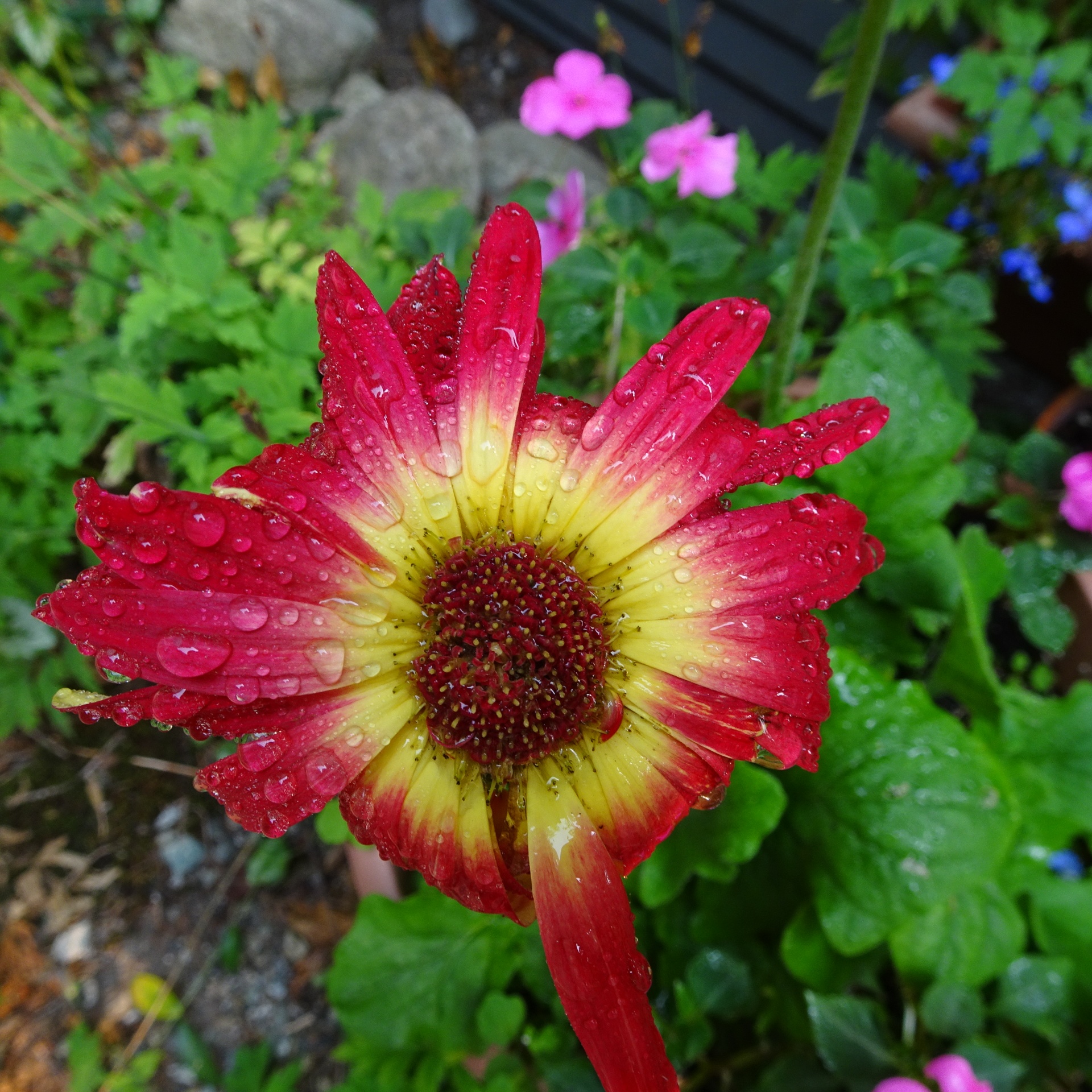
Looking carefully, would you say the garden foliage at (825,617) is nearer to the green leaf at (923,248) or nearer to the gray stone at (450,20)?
the green leaf at (923,248)

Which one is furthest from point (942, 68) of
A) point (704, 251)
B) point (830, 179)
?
point (830, 179)

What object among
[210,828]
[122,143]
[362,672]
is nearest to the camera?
[362,672]

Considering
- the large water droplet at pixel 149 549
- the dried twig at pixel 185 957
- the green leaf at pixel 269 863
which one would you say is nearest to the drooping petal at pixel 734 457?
the large water droplet at pixel 149 549

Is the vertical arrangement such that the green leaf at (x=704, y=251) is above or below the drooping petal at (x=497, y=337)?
above

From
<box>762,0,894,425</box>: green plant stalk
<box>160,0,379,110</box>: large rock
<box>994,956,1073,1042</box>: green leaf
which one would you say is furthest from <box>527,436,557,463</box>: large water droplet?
<box>160,0,379,110</box>: large rock

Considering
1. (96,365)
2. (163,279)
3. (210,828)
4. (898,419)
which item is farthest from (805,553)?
(210,828)

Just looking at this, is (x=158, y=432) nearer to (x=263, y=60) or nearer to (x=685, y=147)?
(x=685, y=147)
